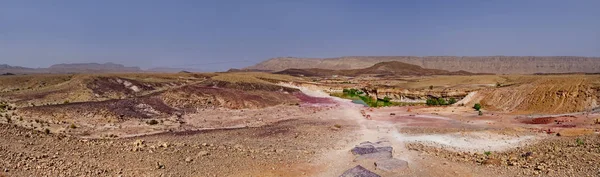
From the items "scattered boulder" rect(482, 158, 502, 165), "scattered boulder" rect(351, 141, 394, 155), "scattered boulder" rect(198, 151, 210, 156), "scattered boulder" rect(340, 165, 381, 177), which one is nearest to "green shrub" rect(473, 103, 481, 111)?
"scattered boulder" rect(351, 141, 394, 155)

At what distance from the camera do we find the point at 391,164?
562 inches

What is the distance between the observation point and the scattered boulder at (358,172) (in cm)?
1303

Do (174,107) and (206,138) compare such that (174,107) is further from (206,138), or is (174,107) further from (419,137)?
(419,137)

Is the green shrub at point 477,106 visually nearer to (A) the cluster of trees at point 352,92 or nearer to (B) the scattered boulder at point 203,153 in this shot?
(A) the cluster of trees at point 352,92

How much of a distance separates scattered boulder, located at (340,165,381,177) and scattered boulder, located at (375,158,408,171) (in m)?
0.73

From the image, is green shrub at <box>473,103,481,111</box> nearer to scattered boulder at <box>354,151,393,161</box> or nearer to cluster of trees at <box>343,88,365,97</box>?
cluster of trees at <box>343,88,365,97</box>

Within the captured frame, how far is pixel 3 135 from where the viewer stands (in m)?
14.9

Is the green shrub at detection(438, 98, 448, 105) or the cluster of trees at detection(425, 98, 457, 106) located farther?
the green shrub at detection(438, 98, 448, 105)

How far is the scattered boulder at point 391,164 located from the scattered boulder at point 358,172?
2.40ft

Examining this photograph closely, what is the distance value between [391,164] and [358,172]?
1656 mm

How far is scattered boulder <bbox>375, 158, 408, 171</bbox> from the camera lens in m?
13.9

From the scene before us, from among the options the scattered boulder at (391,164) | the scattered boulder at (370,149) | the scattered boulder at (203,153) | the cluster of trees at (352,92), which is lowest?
the cluster of trees at (352,92)

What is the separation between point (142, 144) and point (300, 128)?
356 inches

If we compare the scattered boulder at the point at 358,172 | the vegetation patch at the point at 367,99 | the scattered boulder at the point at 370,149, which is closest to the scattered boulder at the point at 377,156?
the scattered boulder at the point at 370,149
